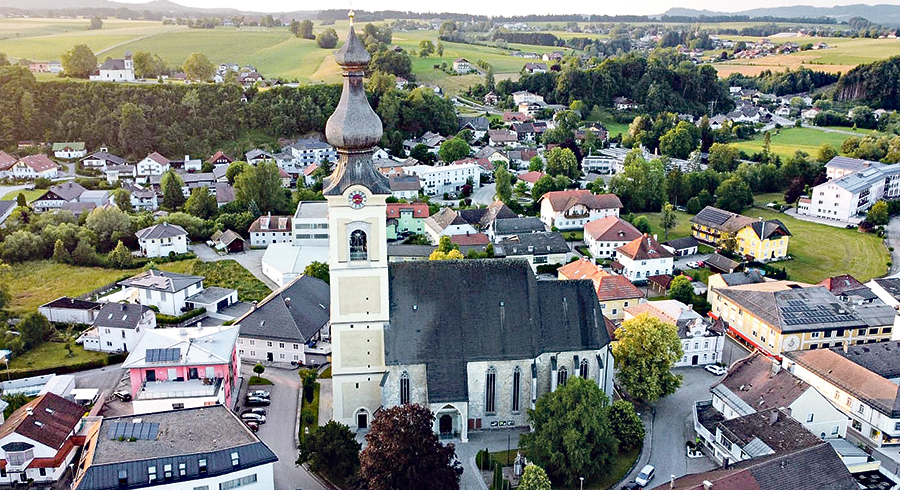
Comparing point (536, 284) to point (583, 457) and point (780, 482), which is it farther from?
point (780, 482)

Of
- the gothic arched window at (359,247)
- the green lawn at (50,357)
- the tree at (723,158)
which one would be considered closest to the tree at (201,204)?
the green lawn at (50,357)

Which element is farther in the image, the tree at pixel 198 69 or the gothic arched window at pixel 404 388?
the tree at pixel 198 69

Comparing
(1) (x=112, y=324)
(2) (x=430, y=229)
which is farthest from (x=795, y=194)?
(1) (x=112, y=324)

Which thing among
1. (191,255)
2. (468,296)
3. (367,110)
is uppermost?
(367,110)

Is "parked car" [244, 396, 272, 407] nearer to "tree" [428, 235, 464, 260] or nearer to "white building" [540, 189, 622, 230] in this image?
"tree" [428, 235, 464, 260]

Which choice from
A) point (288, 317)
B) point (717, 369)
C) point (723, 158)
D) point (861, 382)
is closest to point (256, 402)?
point (288, 317)

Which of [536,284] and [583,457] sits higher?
[536,284]

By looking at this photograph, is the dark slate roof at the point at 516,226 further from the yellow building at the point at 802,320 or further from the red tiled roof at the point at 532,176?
the yellow building at the point at 802,320
